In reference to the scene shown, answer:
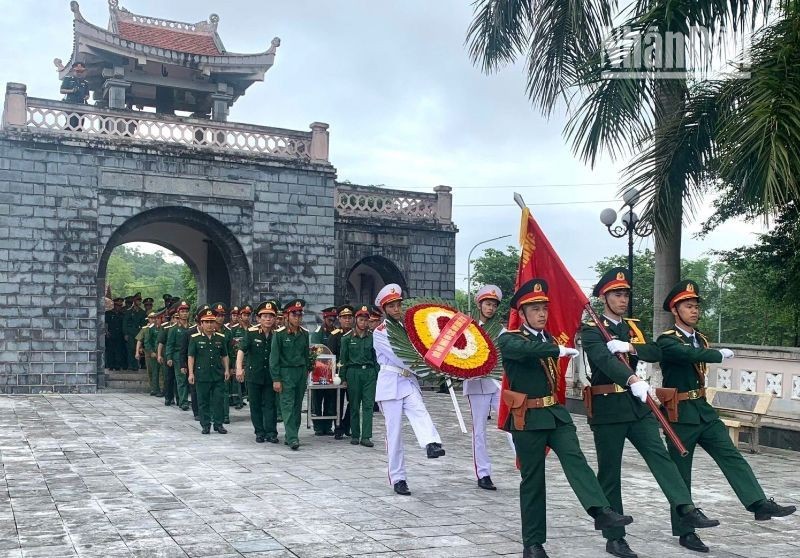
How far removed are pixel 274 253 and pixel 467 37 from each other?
8.63 metres

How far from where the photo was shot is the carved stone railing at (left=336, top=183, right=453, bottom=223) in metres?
23.0

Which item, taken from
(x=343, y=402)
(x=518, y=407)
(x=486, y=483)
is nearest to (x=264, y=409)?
(x=343, y=402)

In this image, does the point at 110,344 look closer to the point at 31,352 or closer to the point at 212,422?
the point at 31,352

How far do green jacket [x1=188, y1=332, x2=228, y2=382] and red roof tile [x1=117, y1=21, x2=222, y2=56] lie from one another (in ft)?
45.3

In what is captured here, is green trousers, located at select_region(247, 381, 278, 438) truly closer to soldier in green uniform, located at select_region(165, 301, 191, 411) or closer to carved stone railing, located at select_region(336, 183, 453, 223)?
soldier in green uniform, located at select_region(165, 301, 191, 411)

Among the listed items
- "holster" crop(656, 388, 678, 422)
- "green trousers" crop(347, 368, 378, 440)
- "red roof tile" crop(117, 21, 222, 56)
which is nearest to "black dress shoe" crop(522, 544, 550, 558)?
"holster" crop(656, 388, 678, 422)

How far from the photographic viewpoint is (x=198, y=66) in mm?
23156

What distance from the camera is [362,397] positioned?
10.8 m

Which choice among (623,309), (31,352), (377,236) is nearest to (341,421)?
(623,309)

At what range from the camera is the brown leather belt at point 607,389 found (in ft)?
19.1

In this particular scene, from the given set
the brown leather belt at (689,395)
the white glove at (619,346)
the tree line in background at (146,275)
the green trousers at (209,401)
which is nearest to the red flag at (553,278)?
the white glove at (619,346)

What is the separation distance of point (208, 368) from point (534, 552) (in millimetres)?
7492

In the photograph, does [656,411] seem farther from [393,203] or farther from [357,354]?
[393,203]

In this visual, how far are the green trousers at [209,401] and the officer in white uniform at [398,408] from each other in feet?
14.3
